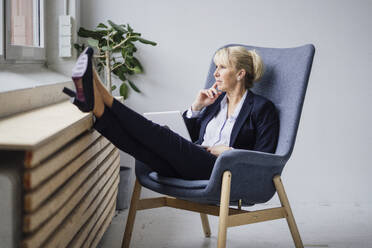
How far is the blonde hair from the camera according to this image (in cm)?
232

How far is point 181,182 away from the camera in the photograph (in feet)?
6.34

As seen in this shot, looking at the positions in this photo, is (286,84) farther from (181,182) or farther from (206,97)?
(181,182)

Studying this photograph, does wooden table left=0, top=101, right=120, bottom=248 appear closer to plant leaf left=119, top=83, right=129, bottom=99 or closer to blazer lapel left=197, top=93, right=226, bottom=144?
blazer lapel left=197, top=93, right=226, bottom=144

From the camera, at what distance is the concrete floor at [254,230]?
8.09ft

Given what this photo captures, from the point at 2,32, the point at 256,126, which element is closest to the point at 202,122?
the point at 256,126

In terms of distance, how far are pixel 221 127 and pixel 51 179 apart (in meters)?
1.15

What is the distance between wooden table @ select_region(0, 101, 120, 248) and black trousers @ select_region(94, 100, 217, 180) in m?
0.12

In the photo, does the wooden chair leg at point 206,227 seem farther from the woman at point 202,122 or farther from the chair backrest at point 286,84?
the chair backrest at point 286,84

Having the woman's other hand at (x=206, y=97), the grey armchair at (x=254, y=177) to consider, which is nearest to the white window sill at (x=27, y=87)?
the grey armchair at (x=254, y=177)

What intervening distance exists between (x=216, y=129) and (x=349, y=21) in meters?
1.56

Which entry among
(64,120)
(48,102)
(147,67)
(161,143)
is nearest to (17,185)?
(64,120)

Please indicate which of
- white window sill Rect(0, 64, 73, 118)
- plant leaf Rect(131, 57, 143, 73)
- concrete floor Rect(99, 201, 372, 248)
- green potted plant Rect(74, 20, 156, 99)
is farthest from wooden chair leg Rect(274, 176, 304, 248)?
plant leaf Rect(131, 57, 143, 73)

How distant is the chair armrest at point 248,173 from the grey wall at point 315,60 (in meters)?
1.36

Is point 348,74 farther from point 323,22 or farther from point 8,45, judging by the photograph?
point 8,45
